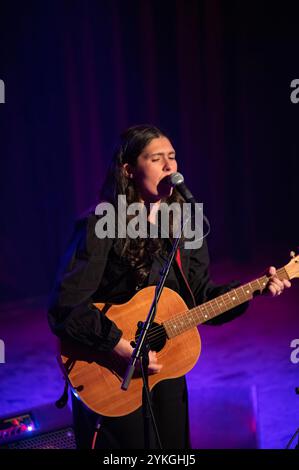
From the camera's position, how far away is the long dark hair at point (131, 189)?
2578 mm

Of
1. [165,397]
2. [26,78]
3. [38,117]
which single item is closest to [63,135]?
[38,117]

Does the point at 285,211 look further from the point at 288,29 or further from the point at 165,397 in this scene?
the point at 165,397

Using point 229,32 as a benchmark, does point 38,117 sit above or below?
below

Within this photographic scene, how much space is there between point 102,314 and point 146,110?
592cm

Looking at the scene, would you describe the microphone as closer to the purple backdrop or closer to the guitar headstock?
the guitar headstock

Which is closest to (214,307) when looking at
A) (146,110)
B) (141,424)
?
(141,424)

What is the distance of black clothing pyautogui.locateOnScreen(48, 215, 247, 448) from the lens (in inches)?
94.8

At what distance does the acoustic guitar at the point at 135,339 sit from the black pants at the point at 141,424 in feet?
0.15

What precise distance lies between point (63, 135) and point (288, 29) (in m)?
4.67

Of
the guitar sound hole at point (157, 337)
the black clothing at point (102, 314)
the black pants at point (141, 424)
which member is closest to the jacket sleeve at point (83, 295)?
the black clothing at point (102, 314)

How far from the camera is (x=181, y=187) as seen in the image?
2.27m

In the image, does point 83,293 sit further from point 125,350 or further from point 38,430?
point 38,430

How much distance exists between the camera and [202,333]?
240 inches

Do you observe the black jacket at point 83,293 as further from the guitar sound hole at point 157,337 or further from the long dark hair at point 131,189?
the guitar sound hole at point 157,337
